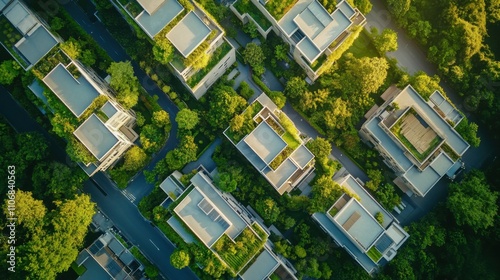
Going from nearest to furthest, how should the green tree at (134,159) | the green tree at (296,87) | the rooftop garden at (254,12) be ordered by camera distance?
the green tree at (134,159), the rooftop garden at (254,12), the green tree at (296,87)

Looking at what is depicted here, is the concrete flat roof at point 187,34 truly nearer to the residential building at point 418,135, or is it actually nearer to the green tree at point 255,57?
the green tree at point 255,57

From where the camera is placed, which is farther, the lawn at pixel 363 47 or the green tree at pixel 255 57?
the lawn at pixel 363 47

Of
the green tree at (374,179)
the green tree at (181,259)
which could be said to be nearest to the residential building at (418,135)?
the green tree at (374,179)

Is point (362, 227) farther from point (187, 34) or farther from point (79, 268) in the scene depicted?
point (79, 268)

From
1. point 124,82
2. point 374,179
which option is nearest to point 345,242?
point 374,179

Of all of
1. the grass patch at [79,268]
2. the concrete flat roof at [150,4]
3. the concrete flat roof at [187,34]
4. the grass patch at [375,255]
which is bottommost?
the grass patch at [375,255]

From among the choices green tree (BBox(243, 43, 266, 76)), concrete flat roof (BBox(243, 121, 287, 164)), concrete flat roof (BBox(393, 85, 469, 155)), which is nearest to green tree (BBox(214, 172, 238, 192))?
concrete flat roof (BBox(243, 121, 287, 164))

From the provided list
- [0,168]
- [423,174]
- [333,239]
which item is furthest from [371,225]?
[0,168]
